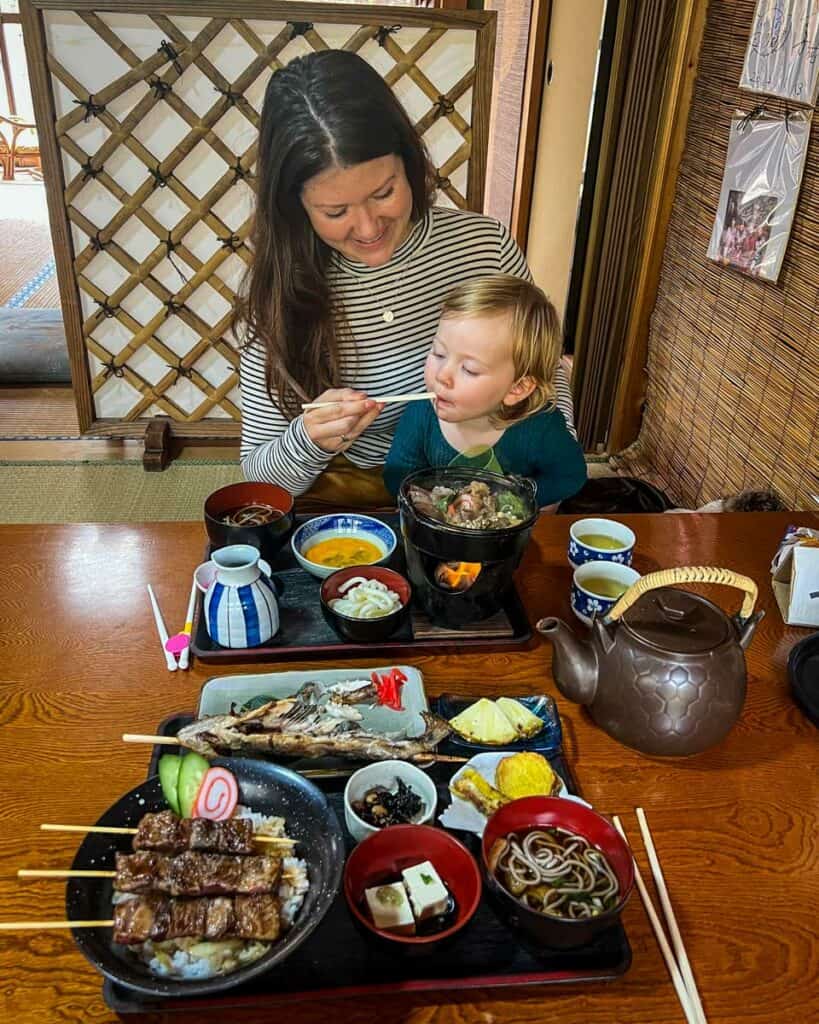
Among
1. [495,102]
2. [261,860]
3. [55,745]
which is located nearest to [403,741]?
[261,860]

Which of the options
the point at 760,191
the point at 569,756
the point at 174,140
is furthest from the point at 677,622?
the point at 174,140

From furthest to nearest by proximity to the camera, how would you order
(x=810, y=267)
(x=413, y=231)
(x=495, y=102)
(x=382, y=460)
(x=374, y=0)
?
(x=374, y=0), (x=495, y=102), (x=810, y=267), (x=382, y=460), (x=413, y=231)

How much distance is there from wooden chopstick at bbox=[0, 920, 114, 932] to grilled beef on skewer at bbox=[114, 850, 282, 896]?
44 millimetres

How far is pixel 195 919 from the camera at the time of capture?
2.56 ft

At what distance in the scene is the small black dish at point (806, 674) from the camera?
1125 mm

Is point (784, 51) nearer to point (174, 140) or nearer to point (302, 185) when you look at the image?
point (302, 185)

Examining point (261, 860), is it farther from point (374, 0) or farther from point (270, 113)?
point (374, 0)

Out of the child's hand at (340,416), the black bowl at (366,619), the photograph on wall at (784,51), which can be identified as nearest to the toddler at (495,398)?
the child's hand at (340,416)

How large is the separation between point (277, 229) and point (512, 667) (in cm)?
92

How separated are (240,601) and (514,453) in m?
0.65

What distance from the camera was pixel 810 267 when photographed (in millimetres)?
2039

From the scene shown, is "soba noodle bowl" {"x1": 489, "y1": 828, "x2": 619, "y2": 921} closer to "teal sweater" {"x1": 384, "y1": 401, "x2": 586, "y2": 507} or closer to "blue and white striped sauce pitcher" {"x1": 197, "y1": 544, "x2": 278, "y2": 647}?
"blue and white striped sauce pitcher" {"x1": 197, "y1": 544, "x2": 278, "y2": 647}

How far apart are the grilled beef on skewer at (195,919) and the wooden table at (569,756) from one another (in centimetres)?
8

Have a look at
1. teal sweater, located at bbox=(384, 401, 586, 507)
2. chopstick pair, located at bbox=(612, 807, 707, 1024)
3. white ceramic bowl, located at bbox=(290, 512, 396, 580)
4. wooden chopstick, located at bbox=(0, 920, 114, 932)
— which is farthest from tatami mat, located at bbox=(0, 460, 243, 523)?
chopstick pair, located at bbox=(612, 807, 707, 1024)
